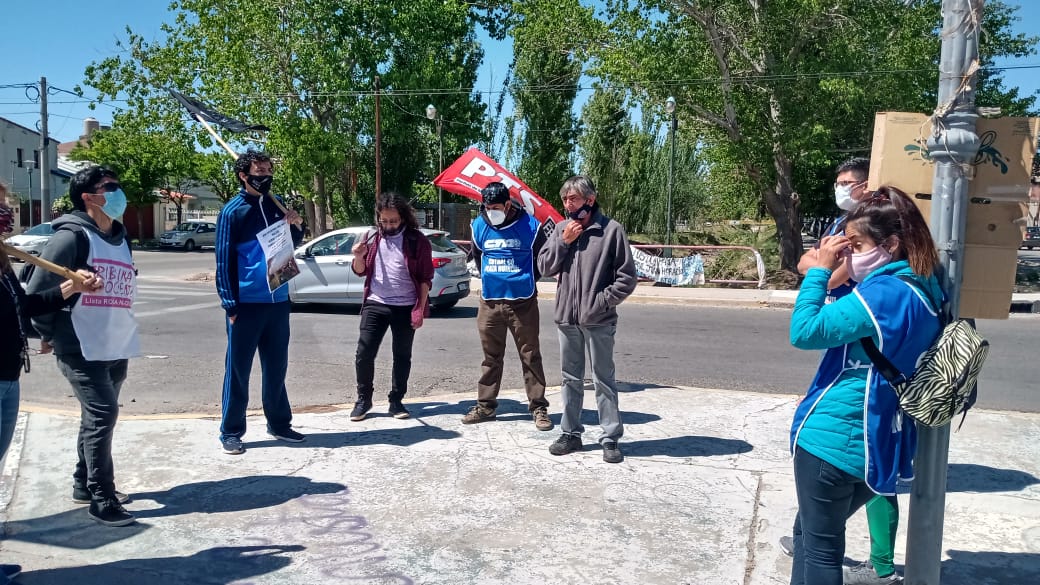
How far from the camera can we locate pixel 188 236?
42.0m

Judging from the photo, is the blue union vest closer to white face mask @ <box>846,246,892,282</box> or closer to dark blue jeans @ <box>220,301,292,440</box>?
dark blue jeans @ <box>220,301,292,440</box>

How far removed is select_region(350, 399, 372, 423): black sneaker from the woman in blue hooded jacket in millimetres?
4014

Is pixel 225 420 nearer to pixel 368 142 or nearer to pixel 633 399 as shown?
pixel 633 399

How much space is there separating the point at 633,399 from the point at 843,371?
435 centimetres

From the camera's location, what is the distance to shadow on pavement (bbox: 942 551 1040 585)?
12.2ft

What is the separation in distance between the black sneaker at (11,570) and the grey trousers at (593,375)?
313 cm

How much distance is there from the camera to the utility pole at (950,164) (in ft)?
9.39

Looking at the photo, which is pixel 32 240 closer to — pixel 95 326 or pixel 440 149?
pixel 440 149

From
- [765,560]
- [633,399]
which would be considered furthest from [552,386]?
[765,560]

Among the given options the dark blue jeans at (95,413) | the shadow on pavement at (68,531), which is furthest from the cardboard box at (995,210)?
the shadow on pavement at (68,531)

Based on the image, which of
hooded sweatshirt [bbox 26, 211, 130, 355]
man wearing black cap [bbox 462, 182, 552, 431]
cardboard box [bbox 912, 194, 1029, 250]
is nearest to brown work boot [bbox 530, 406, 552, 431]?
man wearing black cap [bbox 462, 182, 552, 431]

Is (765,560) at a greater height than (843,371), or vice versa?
(843,371)

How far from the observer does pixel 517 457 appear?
5.37 m

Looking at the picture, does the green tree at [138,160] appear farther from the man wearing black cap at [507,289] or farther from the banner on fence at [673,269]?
the man wearing black cap at [507,289]
